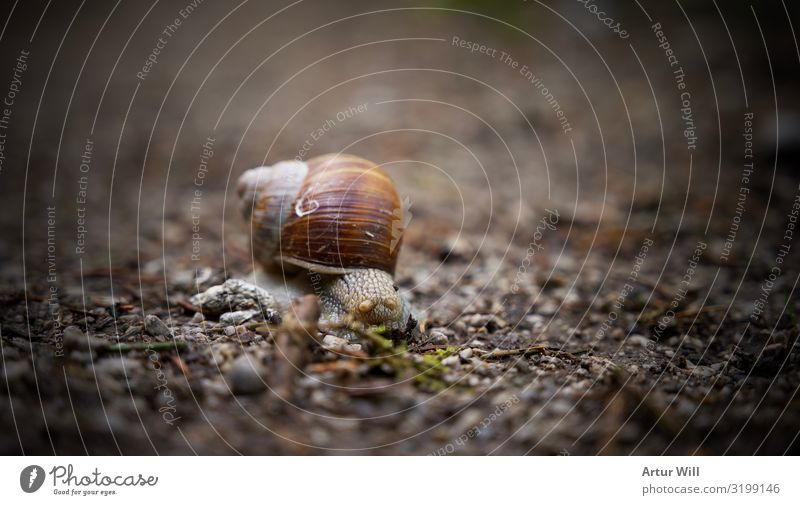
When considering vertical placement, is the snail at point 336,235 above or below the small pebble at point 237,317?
above

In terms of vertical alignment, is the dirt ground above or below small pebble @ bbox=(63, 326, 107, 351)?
above

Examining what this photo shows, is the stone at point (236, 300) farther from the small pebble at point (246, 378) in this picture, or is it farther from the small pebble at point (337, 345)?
the small pebble at point (246, 378)

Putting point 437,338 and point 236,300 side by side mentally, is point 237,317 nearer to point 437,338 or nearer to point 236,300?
point 236,300

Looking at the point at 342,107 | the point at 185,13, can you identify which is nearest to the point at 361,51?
the point at 342,107

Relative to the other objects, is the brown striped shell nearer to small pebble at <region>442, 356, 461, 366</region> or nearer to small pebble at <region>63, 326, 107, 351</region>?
small pebble at <region>442, 356, 461, 366</region>

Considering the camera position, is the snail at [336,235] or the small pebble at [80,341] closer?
the small pebble at [80,341]

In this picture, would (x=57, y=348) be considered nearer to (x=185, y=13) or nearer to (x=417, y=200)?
(x=417, y=200)
